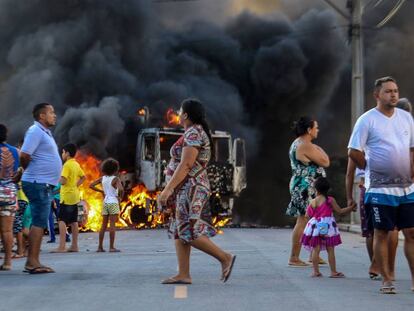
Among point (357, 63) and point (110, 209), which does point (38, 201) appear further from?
point (357, 63)

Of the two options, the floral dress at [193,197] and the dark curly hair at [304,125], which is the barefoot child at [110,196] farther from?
the floral dress at [193,197]

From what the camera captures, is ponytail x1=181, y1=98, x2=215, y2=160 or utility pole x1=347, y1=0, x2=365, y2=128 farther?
utility pole x1=347, y1=0, x2=365, y2=128

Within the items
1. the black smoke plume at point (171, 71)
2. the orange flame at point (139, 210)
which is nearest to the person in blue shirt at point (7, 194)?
the orange flame at point (139, 210)

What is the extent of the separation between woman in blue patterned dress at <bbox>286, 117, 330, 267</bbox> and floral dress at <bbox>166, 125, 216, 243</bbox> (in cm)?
240

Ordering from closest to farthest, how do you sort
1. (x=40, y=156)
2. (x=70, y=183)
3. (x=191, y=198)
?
(x=191, y=198) → (x=40, y=156) → (x=70, y=183)

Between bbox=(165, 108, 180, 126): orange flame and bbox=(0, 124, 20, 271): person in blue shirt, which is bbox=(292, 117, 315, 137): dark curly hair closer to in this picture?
bbox=(0, 124, 20, 271): person in blue shirt

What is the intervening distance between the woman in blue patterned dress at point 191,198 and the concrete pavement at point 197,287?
0.27 m

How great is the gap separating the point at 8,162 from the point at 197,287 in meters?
3.03

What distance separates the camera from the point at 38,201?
31.8ft

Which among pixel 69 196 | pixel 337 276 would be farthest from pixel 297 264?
pixel 69 196

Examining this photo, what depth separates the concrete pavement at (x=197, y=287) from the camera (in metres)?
6.98

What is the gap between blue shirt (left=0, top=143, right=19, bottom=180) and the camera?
1002 centimetres

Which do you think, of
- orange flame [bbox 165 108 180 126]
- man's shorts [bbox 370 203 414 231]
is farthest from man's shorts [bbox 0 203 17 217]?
orange flame [bbox 165 108 180 126]

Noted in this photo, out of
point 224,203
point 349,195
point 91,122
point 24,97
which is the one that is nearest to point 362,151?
point 349,195
